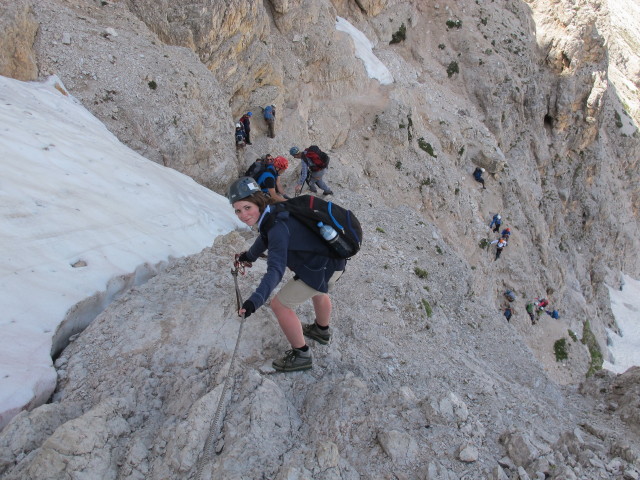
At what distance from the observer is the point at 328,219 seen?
4586mm

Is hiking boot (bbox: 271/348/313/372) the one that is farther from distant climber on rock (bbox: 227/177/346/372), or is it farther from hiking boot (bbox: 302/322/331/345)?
hiking boot (bbox: 302/322/331/345)

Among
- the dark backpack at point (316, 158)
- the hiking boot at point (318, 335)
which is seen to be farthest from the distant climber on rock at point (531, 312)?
the hiking boot at point (318, 335)

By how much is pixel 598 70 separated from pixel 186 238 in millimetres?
47176

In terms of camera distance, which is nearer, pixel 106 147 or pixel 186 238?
pixel 186 238

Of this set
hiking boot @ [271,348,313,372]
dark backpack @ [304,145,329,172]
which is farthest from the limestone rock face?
hiking boot @ [271,348,313,372]

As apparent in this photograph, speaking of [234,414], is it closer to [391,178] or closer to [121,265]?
[121,265]

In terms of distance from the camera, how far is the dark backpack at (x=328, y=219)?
457 centimetres

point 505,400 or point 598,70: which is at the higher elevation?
point 598,70

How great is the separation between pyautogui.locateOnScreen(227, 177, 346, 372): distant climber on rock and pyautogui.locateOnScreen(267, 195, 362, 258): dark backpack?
0.08 meters

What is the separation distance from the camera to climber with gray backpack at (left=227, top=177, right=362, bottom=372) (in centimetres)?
448

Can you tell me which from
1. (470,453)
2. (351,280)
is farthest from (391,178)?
(470,453)

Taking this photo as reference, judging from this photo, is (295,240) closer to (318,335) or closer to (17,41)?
(318,335)

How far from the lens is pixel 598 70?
4094cm

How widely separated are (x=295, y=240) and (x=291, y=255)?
22cm
